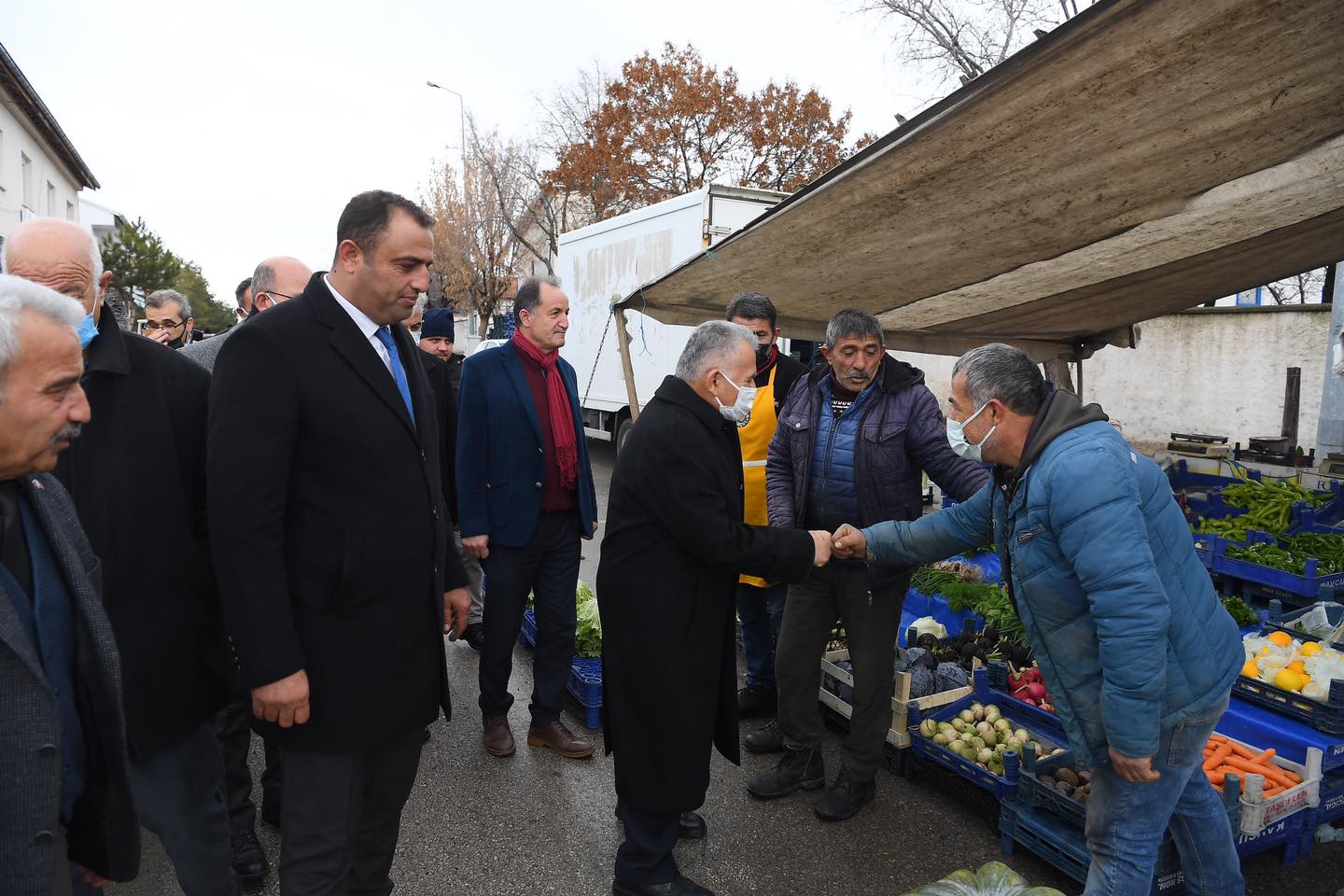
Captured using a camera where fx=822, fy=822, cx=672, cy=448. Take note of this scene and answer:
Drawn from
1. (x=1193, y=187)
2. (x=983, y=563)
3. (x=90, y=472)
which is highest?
(x=1193, y=187)

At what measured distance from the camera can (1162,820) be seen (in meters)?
2.35

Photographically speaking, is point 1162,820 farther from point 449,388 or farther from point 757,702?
point 449,388

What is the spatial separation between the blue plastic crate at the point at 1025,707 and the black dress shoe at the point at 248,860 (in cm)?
324

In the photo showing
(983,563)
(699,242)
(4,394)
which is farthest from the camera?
(699,242)

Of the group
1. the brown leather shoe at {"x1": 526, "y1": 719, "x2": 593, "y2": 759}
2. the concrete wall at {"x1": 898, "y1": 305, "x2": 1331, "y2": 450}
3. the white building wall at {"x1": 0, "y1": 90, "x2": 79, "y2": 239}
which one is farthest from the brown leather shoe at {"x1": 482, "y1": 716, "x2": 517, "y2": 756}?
the white building wall at {"x1": 0, "y1": 90, "x2": 79, "y2": 239}

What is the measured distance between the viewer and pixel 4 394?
1361 millimetres

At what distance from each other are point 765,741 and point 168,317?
423 cm

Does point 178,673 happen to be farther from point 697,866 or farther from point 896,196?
→ point 896,196

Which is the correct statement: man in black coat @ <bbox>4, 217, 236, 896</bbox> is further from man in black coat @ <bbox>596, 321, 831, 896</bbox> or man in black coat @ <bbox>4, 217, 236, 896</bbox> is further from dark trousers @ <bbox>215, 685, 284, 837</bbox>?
man in black coat @ <bbox>596, 321, 831, 896</bbox>

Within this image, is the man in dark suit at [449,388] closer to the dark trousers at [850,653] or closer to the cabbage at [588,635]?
the cabbage at [588,635]

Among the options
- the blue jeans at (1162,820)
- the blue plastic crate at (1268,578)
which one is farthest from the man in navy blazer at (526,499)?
the blue plastic crate at (1268,578)

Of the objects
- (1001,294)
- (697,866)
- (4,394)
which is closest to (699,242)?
(1001,294)

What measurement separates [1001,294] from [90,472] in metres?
4.71

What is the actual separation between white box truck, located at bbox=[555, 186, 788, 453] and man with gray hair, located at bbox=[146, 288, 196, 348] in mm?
4351
